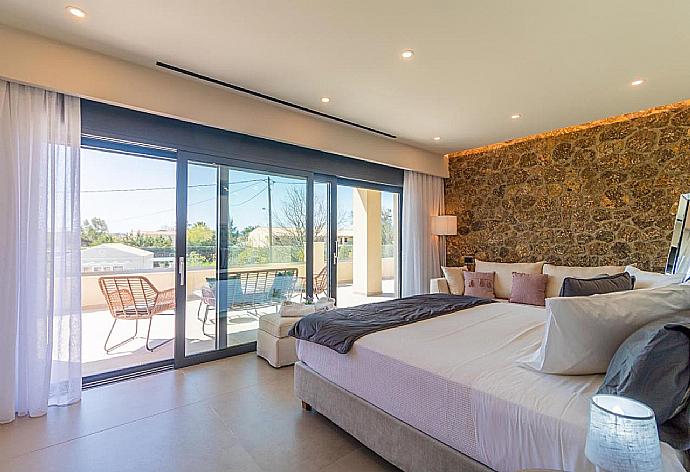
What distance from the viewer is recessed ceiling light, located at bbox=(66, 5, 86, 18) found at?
220cm

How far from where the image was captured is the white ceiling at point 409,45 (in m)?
2.20

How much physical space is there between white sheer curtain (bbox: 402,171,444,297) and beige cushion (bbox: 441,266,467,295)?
22.9 inches

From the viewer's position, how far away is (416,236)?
18.5 feet

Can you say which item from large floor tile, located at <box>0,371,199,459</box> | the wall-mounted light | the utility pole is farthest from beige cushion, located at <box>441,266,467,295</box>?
large floor tile, located at <box>0,371,199,459</box>

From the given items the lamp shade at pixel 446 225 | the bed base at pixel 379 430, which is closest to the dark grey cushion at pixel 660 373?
the bed base at pixel 379 430

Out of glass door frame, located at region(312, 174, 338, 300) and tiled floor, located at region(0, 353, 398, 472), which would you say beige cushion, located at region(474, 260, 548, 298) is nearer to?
glass door frame, located at region(312, 174, 338, 300)

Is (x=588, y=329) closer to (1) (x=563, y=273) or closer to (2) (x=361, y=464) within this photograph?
(2) (x=361, y=464)

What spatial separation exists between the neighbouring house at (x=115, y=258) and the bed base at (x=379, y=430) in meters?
3.71

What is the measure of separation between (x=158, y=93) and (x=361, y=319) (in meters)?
2.61

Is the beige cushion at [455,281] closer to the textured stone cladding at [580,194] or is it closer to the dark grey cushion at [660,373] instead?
the textured stone cladding at [580,194]

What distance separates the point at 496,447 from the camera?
4.64 ft

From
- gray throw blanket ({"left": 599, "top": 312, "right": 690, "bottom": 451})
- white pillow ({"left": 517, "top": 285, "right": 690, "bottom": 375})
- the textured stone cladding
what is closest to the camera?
gray throw blanket ({"left": 599, "top": 312, "right": 690, "bottom": 451})

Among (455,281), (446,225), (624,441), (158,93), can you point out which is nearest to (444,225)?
(446,225)

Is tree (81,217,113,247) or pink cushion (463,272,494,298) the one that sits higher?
tree (81,217,113,247)
